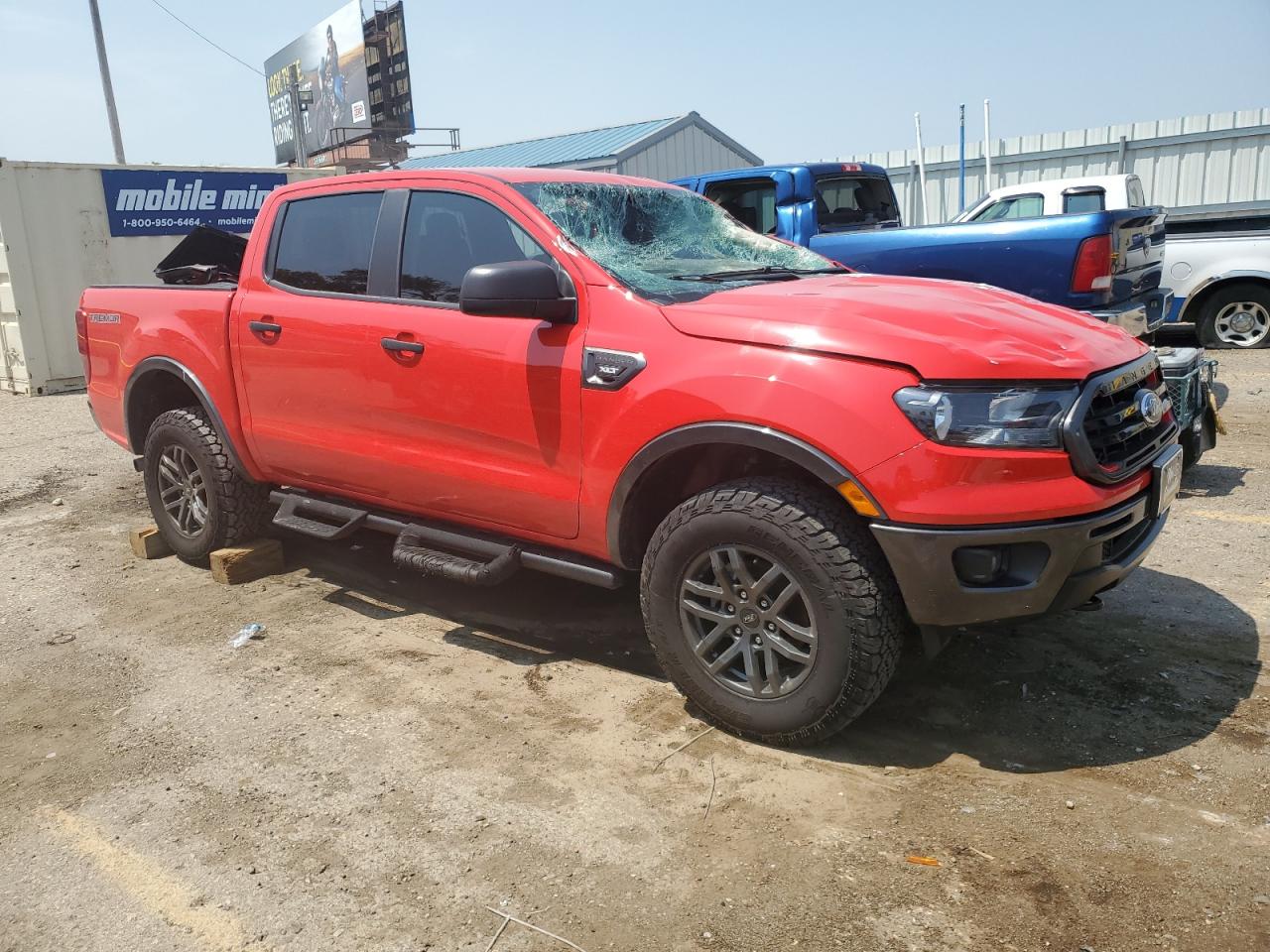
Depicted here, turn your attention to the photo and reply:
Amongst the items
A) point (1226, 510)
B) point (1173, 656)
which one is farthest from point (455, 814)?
point (1226, 510)

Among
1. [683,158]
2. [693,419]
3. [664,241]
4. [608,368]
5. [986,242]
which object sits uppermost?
[683,158]

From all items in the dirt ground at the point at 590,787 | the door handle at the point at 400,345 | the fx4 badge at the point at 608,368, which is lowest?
the dirt ground at the point at 590,787

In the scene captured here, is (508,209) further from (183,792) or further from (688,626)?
(183,792)

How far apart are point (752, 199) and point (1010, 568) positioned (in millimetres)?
6381

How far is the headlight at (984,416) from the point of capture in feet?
9.22

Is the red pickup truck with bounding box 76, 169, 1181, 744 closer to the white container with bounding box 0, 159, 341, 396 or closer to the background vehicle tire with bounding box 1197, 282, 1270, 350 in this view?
the background vehicle tire with bounding box 1197, 282, 1270, 350

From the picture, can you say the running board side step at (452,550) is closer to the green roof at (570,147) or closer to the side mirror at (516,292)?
the side mirror at (516,292)

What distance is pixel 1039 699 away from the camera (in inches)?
140

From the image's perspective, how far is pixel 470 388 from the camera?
3.77m

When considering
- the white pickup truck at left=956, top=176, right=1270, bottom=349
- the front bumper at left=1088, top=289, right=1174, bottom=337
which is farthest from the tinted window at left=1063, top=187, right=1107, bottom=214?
the front bumper at left=1088, top=289, right=1174, bottom=337

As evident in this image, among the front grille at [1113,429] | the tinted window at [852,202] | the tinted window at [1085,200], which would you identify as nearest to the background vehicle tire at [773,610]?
the front grille at [1113,429]

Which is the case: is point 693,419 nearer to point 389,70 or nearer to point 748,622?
point 748,622

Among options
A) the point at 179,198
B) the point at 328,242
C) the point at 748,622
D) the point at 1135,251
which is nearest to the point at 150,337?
the point at 328,242

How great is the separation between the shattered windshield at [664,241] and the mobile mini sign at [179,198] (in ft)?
36.0
